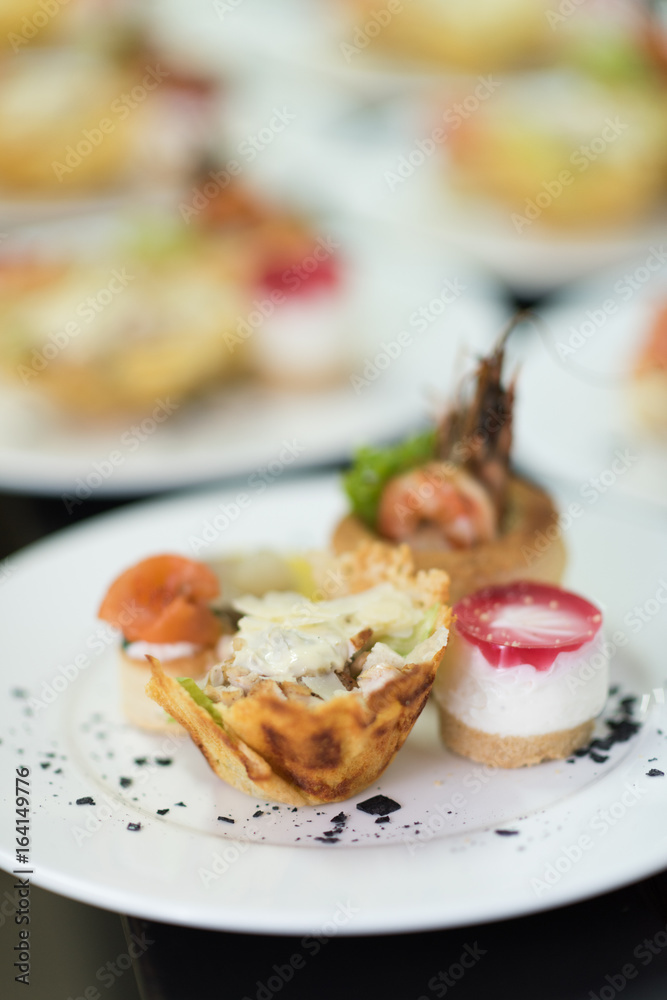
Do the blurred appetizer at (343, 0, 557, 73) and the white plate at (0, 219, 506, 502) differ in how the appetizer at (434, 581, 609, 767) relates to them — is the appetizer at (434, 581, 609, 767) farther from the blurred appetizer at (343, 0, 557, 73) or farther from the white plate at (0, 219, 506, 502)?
the blurred appetizer at (343, 0, 557, 73)

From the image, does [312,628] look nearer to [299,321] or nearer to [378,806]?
[378,806]

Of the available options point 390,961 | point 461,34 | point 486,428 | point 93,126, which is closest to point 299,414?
point 486,428

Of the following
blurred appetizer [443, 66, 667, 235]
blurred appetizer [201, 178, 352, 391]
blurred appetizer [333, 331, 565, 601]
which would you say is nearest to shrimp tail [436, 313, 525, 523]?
blurred appetizer [333, 331, 565, 601]

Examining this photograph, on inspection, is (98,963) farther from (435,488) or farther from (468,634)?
(435,488)

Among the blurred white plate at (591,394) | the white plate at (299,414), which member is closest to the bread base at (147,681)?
the white plate at (299,414)

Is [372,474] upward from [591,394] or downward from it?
upward

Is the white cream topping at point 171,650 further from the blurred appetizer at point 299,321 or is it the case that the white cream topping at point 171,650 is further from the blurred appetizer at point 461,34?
→ the blurred appetizer at point 461,34
